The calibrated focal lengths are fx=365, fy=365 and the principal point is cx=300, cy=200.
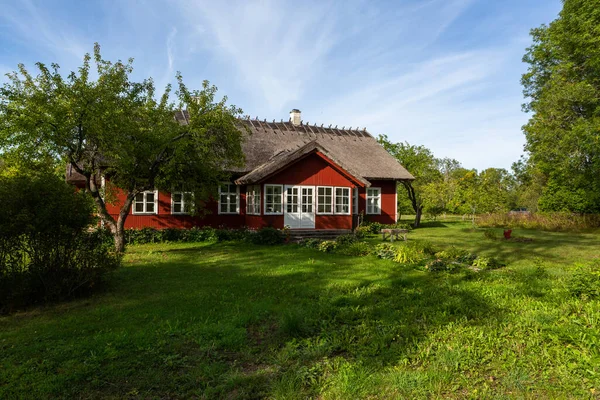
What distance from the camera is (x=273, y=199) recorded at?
17.8 m

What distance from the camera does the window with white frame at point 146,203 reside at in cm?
1780

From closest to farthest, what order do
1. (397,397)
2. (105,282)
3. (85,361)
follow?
(397,397), (85,361), (105,282)

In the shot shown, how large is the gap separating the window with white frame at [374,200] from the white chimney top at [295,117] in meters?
7.47

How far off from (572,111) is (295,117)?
1790cm

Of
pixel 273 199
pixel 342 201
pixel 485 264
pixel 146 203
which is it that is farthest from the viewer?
pixel 342 201

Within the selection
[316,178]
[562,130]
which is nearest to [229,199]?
[316,178]

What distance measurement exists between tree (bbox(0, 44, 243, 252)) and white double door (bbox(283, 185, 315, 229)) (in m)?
4.31

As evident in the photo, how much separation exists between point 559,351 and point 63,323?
21.7ft

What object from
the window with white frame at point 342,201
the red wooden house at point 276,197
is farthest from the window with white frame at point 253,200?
the window with white frame at point 342,201

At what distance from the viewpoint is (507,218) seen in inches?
1091

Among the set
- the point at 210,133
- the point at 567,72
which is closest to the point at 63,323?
the point at 210,133

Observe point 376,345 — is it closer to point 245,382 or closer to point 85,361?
point 245,382

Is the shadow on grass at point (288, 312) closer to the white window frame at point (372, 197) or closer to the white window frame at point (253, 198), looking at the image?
the white window frame at point (253, 198)

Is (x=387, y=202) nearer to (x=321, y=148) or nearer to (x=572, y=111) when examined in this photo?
(x=321, y=148)
